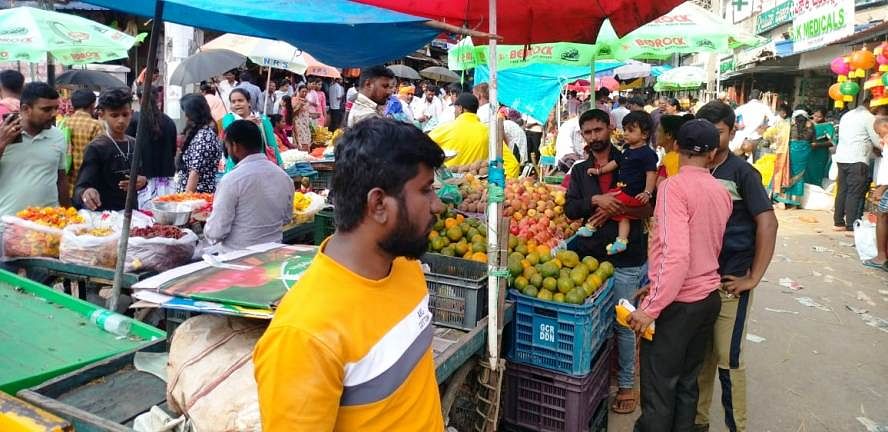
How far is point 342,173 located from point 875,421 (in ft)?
15.6

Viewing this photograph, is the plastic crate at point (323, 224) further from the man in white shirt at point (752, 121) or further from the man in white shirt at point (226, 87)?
the man in white shirt at point (752, 121)

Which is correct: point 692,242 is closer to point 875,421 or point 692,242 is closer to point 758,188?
point 758,188

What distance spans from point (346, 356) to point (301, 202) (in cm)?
456

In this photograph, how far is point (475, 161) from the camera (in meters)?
7.26

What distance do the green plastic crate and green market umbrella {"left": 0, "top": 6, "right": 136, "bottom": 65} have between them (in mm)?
5057

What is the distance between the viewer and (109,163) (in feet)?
16.7

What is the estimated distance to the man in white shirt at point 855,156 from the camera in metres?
9.85

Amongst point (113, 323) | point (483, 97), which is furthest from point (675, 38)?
point (113, 323)

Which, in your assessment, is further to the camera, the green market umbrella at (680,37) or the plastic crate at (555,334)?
the green market umbrella at (680,37)

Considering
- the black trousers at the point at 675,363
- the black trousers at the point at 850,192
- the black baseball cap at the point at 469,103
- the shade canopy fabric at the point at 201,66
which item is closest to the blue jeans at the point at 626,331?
the black trousers at the point at 675,363

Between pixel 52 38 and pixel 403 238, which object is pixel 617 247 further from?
pixel 52 38

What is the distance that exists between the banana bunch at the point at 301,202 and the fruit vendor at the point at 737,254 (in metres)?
3.53

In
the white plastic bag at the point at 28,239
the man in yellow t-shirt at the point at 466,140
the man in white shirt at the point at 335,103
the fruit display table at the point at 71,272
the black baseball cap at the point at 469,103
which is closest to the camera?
the fruit display table at the point at 71,272

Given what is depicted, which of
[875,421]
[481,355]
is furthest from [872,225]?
[481,355]
